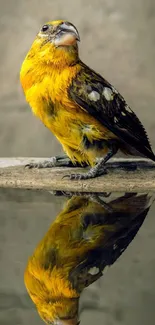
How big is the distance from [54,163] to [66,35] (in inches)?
22.2

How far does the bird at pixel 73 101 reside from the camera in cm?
256

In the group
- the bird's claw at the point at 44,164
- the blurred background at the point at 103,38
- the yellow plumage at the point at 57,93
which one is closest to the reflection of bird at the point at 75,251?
the yellow plumage at the point at 57,93

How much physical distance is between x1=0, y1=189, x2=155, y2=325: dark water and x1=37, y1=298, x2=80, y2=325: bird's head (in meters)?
0.02

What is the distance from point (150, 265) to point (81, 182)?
0.99 m

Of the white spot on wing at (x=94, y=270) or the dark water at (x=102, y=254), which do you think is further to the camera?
the white spot on wing at (x=94, y=270)

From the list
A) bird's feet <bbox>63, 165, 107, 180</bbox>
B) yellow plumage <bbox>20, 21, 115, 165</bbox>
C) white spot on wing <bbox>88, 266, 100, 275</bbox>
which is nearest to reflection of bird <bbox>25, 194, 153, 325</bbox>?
white spot on wing <bbox>88, 266, 100, 275</bbox>

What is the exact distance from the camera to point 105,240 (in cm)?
174

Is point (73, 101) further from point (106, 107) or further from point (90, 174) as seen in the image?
point (90, 174)

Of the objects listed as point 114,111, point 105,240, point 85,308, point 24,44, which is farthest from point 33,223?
point 24,44

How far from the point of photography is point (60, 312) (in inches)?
52.1

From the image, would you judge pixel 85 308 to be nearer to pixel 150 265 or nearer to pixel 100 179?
pixel 150 265

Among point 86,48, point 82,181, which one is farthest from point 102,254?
point 86,48

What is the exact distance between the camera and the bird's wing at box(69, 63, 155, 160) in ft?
8.36

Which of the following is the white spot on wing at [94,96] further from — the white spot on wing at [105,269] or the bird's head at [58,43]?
the white spot on wing at [105,269]
